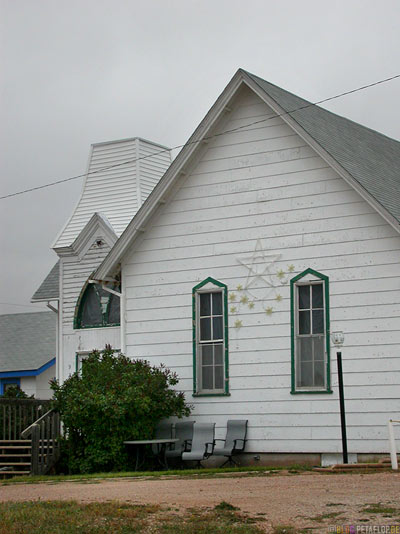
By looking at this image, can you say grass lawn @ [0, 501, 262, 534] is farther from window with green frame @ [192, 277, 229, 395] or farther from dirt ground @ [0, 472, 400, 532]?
window with green frame @ [192, 277, 229, 395]

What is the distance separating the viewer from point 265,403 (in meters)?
20.3

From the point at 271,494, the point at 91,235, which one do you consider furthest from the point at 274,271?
the point at 91,235

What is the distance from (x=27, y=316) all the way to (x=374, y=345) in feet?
107

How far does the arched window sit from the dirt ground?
32.7ft

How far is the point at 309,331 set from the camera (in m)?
20.0

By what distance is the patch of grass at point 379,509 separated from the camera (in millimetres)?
11758

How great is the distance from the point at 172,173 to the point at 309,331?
4.48m

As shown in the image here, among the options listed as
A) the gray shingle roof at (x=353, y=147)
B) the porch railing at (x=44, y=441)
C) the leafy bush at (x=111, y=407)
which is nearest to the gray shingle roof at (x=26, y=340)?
the porch railing at (x=44, y=441)

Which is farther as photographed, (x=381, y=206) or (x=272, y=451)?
(x=272, y=451)

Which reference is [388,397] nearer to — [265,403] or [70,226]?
Result: [265,403]

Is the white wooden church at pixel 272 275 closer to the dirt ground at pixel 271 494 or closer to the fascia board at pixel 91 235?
the dirt ground at pixel 271 494

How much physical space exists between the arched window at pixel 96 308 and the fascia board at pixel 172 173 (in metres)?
5.23

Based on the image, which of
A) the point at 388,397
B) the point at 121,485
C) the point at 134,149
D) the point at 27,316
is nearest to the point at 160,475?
the point at 121,485

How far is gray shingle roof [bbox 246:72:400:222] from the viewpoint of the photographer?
19531 mm
